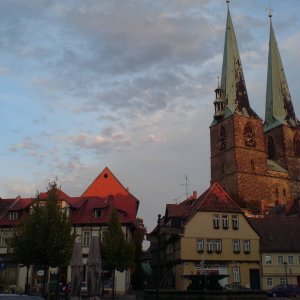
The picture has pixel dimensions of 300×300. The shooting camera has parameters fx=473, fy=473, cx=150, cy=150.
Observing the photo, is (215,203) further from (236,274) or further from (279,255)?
(279,255)

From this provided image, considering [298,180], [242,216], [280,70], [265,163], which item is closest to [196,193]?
[242,216]

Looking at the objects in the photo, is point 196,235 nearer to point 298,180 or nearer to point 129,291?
point 129,291

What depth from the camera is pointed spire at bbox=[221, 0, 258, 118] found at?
101812mm

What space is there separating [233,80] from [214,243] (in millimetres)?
65417

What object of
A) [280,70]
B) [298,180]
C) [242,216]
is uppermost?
[280,70]

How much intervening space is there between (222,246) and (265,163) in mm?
57126

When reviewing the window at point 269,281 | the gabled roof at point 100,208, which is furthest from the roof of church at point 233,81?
the window at point 269,281

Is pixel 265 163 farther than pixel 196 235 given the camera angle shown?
Yes

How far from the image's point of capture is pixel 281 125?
349ft

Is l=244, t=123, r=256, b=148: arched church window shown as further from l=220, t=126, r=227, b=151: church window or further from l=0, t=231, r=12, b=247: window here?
l=0, t=231, r=12, b=247: window

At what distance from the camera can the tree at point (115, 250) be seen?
124ft

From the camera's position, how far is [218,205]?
4566cm

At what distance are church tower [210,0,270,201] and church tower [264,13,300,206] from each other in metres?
7.51

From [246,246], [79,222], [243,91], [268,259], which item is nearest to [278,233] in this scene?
[268,259]
